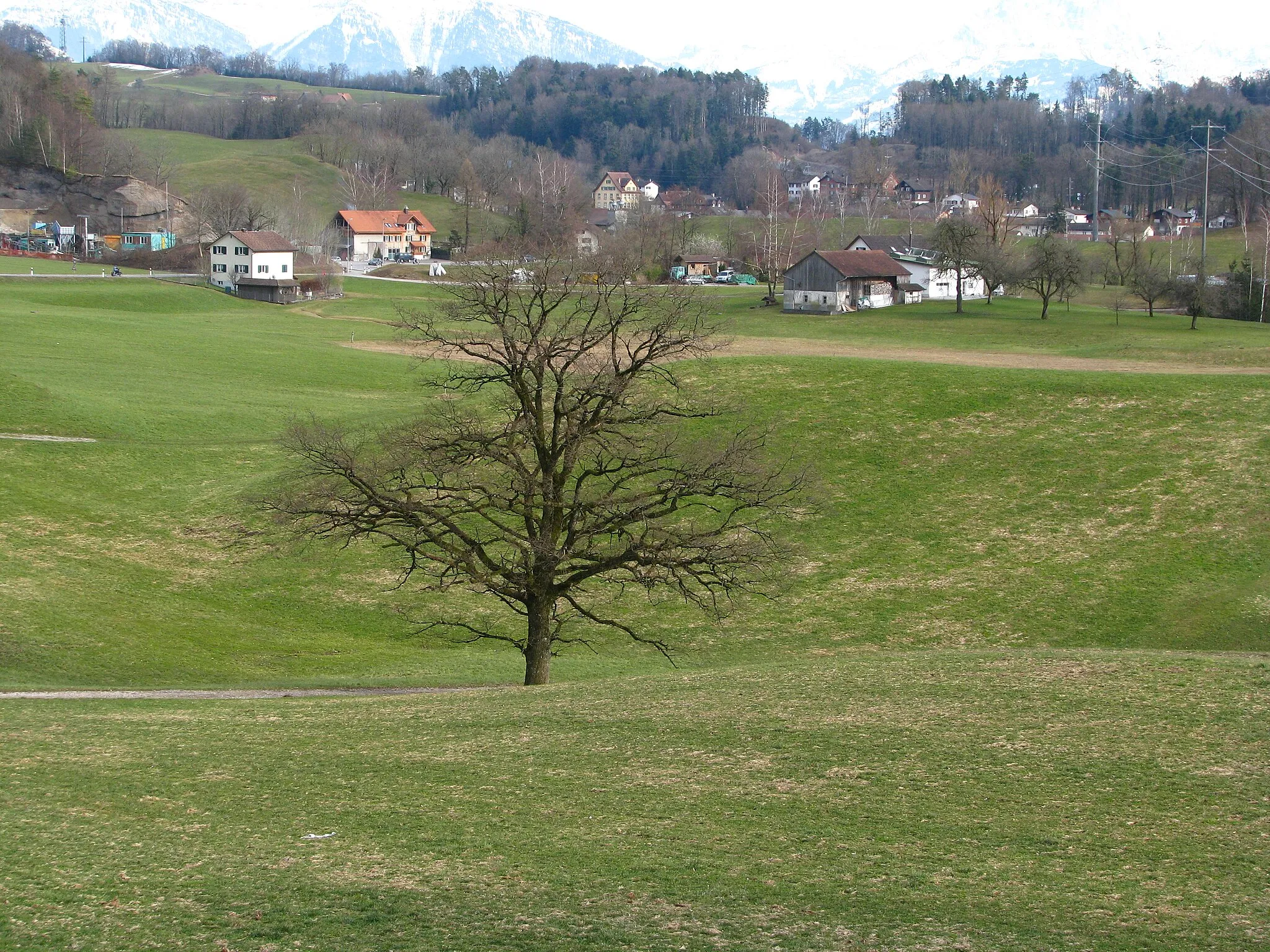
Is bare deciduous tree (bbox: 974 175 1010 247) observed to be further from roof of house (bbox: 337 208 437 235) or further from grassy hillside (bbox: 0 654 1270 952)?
grassy hillside (bbox: 0 654 1270 952)

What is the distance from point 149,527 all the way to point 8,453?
8.46 m

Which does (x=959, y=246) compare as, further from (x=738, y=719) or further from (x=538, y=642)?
(x=738, y=719)

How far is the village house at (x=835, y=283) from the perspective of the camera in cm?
11369

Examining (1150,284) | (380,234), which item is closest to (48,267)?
(380,234)

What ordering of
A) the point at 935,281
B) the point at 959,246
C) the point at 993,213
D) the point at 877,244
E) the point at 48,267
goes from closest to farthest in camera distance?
the point at 959,246 → the point at 935,281 → the point at 48,267 → the point at 993,213 → the point at 877,244

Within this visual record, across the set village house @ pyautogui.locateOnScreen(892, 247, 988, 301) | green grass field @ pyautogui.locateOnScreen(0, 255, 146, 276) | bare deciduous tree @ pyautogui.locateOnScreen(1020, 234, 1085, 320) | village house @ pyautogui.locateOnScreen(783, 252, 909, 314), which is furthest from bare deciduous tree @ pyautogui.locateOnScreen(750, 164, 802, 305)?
green grass field @ pyautogui.locateOnScreen(0, 255, 146, 276)

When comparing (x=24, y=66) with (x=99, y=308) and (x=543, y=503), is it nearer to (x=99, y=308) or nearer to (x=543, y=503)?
(x=99, y=308)

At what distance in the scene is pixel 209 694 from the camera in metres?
26.4

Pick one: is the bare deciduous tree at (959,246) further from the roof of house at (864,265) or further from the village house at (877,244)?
the village house at (877,244)

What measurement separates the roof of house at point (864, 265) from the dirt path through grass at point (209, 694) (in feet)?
303

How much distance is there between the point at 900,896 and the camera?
40.1 feet

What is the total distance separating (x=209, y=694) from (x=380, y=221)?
172369 mm

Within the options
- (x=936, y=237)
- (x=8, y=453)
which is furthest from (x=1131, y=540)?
(x=936, y=237)

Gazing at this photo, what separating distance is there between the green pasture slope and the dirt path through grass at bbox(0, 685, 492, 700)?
1111mm
